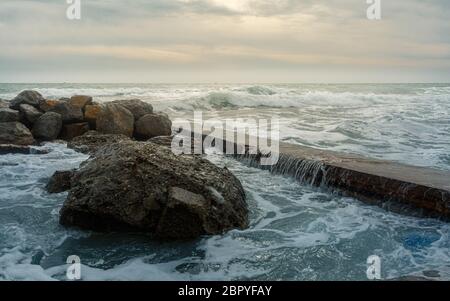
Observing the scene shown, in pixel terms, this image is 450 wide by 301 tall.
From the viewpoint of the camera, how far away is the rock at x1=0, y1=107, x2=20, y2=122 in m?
9.51

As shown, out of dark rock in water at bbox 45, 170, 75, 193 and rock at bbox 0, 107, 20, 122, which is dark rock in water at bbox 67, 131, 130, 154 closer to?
rock at bbox 0, 107, 20, 122

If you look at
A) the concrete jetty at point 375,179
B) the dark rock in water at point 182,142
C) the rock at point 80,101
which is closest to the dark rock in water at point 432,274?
the concrete jetty at point 375,179

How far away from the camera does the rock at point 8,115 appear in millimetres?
9508

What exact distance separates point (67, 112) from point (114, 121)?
1.42m

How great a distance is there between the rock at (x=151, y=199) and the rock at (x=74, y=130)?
5.88m

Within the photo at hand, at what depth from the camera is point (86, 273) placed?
3.44 metres

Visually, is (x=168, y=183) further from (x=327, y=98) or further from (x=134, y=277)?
(x=327, y=98)

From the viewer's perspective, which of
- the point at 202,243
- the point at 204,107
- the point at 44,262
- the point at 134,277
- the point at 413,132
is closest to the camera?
the point at 134,277

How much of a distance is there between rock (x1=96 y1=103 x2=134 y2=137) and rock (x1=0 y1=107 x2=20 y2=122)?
1.89 meters

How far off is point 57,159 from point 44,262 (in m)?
4.73

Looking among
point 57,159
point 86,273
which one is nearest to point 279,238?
point 86,273

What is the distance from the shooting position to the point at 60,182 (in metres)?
5.79

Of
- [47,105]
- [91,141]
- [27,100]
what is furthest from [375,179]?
[27,100]

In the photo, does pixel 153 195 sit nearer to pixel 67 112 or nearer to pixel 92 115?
pixel 92 115
